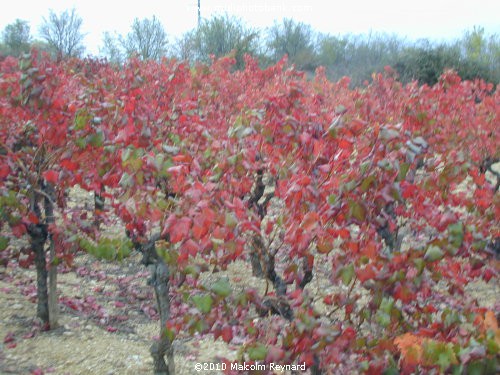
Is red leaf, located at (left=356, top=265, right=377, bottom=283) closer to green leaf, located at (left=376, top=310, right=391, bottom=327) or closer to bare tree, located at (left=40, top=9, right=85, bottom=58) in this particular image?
green leaf, located at (left=376, top=310, right=391, bottom=327)

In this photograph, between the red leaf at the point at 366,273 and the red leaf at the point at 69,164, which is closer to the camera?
the red leaf at the point at 366,273

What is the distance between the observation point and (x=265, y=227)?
8.71 feet

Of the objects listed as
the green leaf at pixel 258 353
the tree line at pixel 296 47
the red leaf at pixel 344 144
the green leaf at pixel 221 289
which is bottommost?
the green leaf at pixel 258 353

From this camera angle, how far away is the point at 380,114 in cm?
543

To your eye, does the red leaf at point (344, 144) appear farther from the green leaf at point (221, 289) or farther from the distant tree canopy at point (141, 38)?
the distant tree canopy at point (141, 38)

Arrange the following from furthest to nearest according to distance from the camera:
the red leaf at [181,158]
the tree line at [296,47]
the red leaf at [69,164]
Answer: the tree line at [296,47], the red leaf at [69,164], the red leaf at [181,158]

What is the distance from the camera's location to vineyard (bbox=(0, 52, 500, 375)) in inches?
78.9

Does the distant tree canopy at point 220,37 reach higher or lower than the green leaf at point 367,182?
higher

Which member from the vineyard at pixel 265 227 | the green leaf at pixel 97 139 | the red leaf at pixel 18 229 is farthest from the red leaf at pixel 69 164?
the red leaf at pixel 18 229

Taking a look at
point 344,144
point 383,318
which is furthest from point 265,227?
point 383,318

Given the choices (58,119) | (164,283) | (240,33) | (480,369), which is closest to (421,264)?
(480,369)

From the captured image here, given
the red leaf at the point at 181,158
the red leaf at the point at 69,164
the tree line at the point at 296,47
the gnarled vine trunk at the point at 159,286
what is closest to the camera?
the red leaf at the point at 181,158

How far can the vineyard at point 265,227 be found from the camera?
2004mm

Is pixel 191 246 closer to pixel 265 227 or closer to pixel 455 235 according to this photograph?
pixel 265 227
